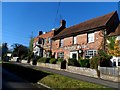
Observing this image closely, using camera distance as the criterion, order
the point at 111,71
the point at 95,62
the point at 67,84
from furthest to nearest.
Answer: the point at 95,62 → the point at 111,71 → the point at 67,84

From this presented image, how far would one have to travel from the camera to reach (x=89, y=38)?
3581 cm

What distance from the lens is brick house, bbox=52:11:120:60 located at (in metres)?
32.9

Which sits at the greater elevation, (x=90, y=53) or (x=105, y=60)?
(x=90, y=53)

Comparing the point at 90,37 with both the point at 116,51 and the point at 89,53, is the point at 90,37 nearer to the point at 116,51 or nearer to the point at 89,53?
the point at 89,53

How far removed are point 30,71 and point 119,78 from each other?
917cm

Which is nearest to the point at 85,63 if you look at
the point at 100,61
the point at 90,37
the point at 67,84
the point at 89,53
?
the point at 89,53

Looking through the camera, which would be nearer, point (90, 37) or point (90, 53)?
point (90, 53)

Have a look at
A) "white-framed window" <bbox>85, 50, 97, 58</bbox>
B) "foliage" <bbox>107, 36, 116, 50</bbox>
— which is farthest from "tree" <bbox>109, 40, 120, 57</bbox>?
"white-framed window" <bbox>85, 50, 97, 58</bbox>

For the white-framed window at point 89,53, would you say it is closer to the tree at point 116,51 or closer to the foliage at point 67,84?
the tree at point 116,51

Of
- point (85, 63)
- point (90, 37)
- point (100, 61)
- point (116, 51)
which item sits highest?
point (90, 37)

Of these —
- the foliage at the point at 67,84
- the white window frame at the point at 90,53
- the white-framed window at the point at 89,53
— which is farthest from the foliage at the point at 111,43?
the foliage at the point at 67,84

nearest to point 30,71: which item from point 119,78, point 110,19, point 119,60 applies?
point 119,78

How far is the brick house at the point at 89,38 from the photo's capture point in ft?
108

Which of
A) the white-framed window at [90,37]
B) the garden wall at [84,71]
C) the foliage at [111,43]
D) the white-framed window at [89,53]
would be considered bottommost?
the garden wall at [84,71]
